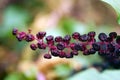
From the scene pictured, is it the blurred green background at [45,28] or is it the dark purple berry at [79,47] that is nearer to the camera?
the dark purple berry at [79,47]

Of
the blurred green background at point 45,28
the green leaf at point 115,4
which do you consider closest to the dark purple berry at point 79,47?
the green leaf at point 115,4

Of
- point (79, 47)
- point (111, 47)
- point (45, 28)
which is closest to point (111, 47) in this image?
point (111, 47)

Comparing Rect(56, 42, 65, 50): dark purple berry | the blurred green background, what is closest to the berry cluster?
Rect(56, 42, 65, 50): dark purple berry

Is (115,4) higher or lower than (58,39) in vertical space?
higher

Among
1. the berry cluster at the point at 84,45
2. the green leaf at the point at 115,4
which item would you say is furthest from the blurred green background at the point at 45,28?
the green leaf at the point at 115,4

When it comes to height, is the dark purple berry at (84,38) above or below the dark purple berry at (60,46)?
above

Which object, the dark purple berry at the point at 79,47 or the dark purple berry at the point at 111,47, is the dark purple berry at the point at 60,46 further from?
the dark purple berry at the point at 111,47

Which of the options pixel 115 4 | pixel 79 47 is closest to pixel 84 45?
pixel 79 47

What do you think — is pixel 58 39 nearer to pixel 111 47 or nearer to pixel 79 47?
pixel 79 47

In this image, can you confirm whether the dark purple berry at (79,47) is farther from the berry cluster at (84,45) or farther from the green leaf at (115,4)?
the green leaf at (115,4)

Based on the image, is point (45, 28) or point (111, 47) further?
point (45, 28)

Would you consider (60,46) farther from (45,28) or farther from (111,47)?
(45,28)
